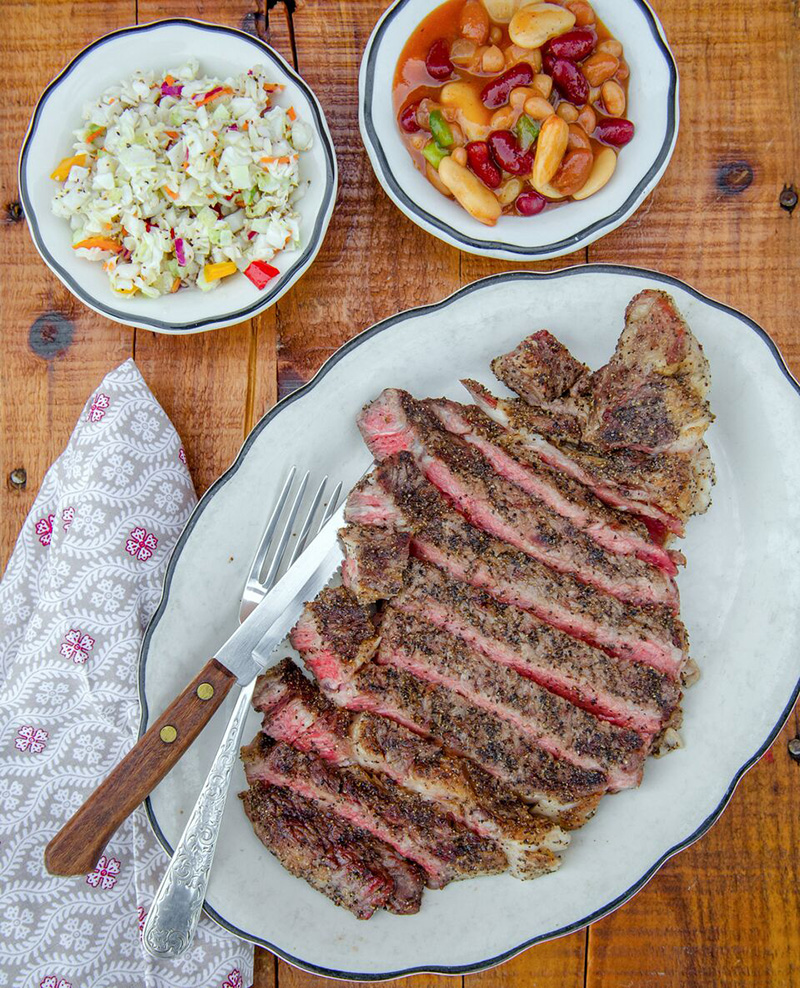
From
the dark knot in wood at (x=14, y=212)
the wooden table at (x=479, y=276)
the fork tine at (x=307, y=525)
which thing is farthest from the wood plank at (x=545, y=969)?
the dark knot in wood at (x=14, y=212)

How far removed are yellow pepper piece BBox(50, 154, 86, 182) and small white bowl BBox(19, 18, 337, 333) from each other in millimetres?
38

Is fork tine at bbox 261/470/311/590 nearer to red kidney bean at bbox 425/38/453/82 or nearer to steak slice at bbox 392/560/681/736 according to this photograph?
steak slice at bbox 392/560/681/736

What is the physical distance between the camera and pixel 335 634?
9.16 feet

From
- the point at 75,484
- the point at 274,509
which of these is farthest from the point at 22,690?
the point at 274,509

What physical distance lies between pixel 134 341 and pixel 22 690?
1373mm

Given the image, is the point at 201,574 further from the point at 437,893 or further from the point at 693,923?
the point at 693,923

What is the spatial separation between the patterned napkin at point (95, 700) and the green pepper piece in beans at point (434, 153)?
1.34 meters

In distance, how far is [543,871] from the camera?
2.78 meters

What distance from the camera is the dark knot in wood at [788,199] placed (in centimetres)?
331

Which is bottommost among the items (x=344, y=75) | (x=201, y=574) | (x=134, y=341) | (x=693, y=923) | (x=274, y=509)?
(x=693, y=923)

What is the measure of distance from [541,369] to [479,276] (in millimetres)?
593

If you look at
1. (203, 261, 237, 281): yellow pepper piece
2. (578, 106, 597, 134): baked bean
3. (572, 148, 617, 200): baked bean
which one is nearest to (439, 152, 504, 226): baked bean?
(572, 148, 617, 200): baked bean

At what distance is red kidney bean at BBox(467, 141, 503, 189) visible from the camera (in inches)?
117

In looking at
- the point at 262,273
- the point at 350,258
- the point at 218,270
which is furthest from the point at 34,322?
the point at 350,258
